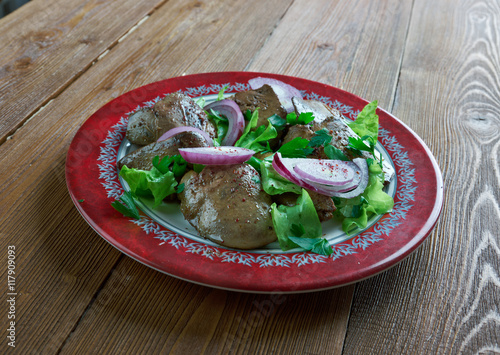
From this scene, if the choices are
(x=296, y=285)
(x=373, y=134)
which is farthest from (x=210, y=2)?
(x=296, y=285)

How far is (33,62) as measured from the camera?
2.79m

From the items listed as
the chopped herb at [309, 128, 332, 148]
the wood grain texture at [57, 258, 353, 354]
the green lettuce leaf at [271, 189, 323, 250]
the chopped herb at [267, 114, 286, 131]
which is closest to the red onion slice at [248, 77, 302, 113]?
the chopped herb at [267, 114, 286, 131]

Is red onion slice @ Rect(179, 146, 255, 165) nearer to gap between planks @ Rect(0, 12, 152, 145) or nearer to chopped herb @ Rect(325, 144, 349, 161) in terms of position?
chopped herb @ Rect(325, 144, 349, 161)

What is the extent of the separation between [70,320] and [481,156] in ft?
6.83

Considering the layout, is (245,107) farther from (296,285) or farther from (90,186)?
(296,285)

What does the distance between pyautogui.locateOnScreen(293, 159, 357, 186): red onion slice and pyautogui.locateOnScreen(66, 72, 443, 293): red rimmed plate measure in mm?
182

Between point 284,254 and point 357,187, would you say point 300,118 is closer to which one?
point 357,187

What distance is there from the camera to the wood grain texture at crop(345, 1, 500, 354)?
56.0 inches

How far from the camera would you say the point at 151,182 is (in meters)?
1.68

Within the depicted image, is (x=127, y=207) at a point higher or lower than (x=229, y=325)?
higher

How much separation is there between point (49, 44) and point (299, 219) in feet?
7.41

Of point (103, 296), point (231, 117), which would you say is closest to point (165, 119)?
point (231, 117)

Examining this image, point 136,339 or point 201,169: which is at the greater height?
point 201,169

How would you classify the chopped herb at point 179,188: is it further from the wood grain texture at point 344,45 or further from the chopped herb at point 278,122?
the wood grain texture at point 344,45
